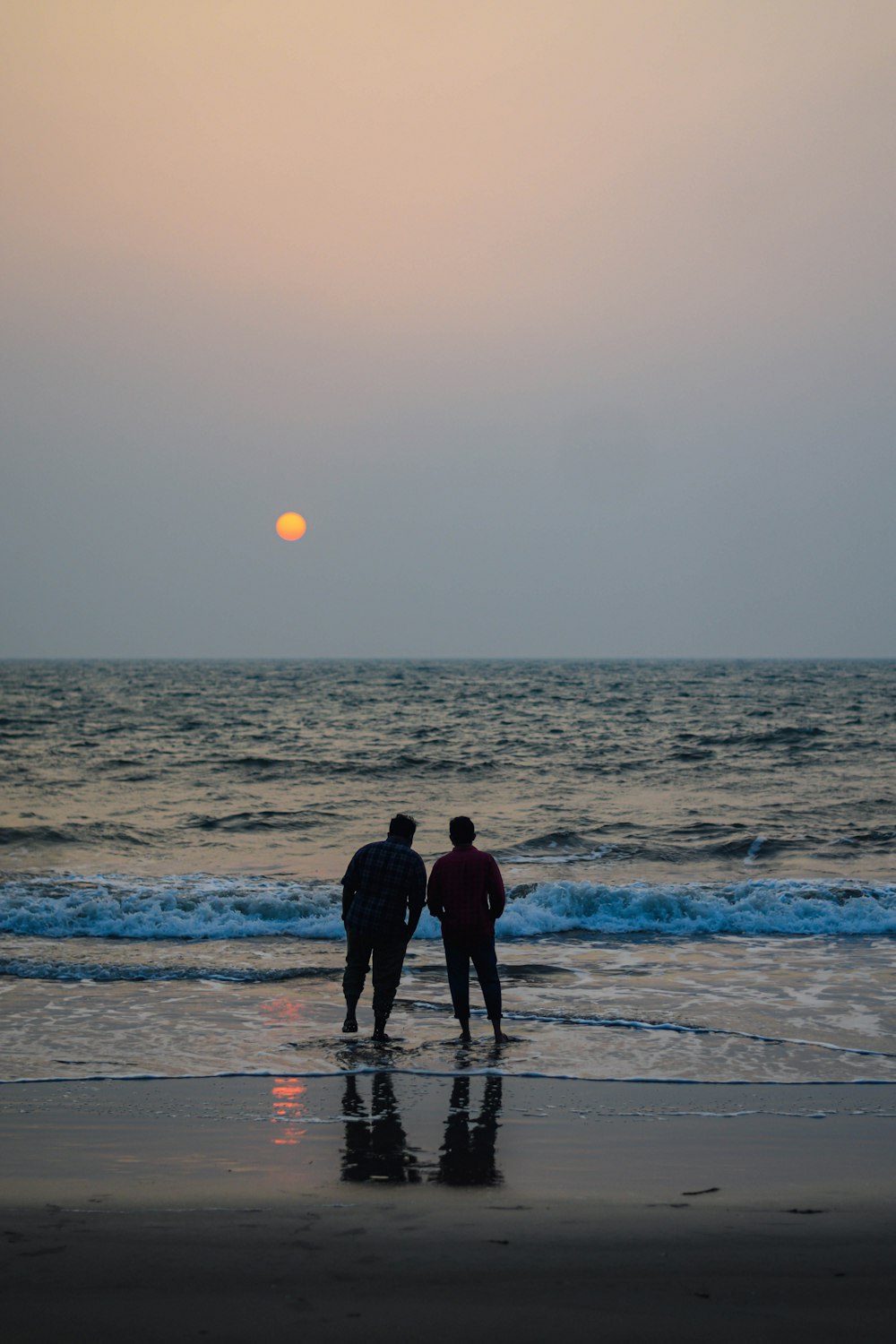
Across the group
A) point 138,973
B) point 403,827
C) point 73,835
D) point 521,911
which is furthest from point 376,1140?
point 73,835

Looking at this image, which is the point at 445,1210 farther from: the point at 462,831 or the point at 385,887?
the point at 462,831

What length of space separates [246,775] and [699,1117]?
24.2 m

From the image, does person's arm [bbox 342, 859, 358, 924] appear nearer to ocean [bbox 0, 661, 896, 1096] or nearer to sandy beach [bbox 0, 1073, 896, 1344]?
ocean [bbox 0, 661, 896, 1096]

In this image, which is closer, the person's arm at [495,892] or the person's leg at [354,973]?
the person's arm at [495,892]

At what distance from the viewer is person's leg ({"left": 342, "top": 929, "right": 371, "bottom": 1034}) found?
8.51m

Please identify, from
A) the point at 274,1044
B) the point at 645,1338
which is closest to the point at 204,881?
the point at 274,1044

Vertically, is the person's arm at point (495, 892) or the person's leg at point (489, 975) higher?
the person's arm at point (495, 892)

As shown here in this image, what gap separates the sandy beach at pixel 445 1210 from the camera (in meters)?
3.95

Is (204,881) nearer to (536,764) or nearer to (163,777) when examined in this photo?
(163,777)

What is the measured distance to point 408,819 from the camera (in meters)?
8.43

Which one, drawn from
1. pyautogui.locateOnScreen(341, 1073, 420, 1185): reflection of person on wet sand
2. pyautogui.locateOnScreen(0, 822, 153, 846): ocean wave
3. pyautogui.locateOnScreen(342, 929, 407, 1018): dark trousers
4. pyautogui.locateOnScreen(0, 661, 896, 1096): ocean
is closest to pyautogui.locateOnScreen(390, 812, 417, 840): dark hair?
pyautogui.locateOnScreen(342, 929, 407, 1018): dark trousers

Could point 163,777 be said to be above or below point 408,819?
below

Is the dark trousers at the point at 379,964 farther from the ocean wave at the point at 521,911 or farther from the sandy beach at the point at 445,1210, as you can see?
the ocean wave at the point at 521,911

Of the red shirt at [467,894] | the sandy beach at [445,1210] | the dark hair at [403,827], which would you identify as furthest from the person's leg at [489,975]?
the sandy beach at [445,1210]
